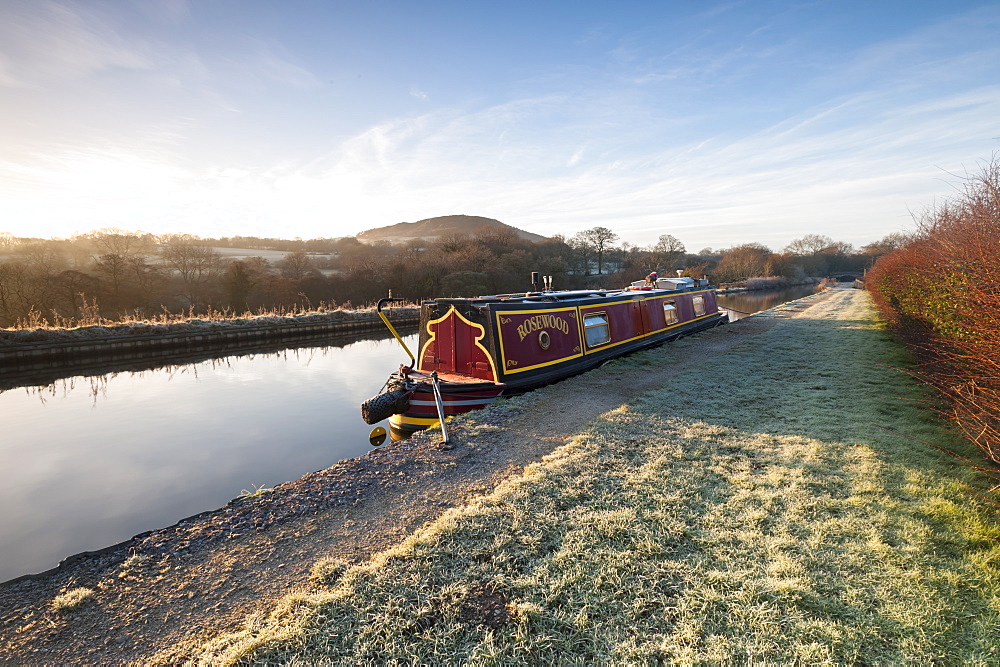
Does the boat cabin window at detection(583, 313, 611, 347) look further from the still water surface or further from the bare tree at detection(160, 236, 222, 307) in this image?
the bare tree at detection(160, 236, 222, 307)

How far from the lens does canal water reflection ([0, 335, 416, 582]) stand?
4.31 meters

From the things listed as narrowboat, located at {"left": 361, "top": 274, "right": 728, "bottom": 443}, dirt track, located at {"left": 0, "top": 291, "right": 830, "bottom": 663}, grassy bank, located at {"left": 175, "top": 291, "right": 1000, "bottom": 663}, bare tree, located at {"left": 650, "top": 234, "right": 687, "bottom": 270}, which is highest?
bare tree, located at {"left": 650, "top": 234, "right": 687, "bottom": 270}

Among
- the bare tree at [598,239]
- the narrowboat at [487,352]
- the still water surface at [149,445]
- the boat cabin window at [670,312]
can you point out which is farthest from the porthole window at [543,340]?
the bare tree at [598,239]

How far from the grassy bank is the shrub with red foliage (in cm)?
62

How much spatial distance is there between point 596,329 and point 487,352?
123 inches

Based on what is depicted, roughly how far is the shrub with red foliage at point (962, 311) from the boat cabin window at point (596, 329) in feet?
15.9

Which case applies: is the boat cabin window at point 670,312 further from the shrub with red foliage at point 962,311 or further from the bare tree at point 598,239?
the bare tree at point 598,239

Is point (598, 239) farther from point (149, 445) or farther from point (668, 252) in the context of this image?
point (149, 445)

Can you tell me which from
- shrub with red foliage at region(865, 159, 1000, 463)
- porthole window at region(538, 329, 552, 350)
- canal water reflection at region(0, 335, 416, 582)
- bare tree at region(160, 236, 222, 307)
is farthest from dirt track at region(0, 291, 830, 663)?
bare tree at region(160, 236, 222, 307)

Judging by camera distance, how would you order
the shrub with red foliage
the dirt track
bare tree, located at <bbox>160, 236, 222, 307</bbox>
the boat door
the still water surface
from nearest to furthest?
the dirt track → the shrub with red foliage → the still water surface → the boat door → bare tree, located at <bbox>160, 236, 222, 307</bbox>

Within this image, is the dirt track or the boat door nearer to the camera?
the dirt track

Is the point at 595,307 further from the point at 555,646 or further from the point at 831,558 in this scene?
the point at 555,646

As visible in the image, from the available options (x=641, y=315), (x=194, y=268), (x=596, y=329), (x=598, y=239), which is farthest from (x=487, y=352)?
(x=598, y=239)

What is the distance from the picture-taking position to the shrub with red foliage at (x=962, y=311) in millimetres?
3064
